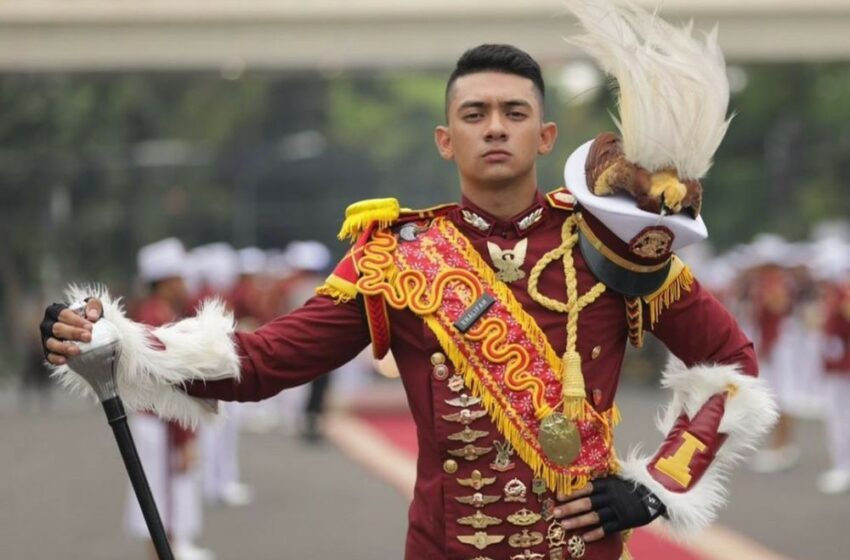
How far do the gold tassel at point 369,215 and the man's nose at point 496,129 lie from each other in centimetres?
37

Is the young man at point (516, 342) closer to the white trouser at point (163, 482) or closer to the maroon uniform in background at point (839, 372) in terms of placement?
the white trouser at point (163, 482)

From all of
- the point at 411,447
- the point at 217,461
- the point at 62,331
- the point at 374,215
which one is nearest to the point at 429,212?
the point at 374,215

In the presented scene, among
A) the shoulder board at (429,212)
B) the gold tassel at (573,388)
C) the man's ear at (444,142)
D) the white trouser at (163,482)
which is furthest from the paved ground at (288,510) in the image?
the gold tassel at (573,388)

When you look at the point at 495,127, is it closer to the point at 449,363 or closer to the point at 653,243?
the point at 653,243

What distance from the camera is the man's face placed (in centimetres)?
415

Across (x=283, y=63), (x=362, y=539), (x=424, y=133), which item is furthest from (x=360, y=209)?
(x=424, y=133)

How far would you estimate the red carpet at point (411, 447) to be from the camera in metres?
9.80

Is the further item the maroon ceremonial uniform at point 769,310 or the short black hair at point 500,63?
the maroon ceremonial uniform at point 769,310

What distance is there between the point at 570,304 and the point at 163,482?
6.14 metres

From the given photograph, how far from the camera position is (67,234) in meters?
27.1

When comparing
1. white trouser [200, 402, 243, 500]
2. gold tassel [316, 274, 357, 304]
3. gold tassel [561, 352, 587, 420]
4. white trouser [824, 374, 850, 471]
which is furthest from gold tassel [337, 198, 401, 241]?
white trouser [824, 374, 850, 471]

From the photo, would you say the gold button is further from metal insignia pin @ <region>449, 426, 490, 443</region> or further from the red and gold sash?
metal insignia pin @ <region>449, 426, 490, 443</region>

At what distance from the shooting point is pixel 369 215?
436 centimetres

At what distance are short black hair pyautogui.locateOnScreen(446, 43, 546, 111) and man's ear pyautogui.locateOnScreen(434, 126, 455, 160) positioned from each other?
15 centimetres
